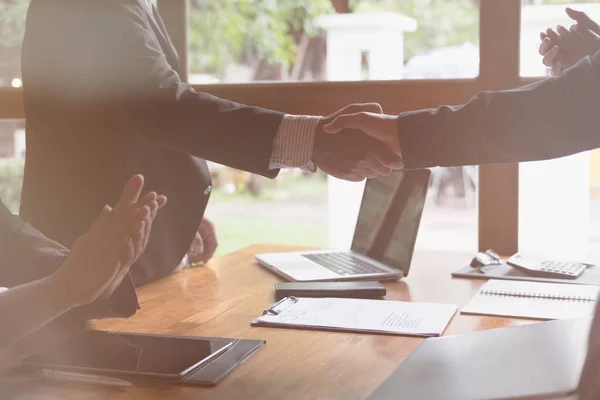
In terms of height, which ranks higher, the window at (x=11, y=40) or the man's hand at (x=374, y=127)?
the window at (x=11, y=40)

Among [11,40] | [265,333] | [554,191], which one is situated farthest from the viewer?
[11,40]

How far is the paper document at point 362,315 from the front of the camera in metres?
1.27

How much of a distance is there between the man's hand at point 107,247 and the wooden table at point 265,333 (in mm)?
153

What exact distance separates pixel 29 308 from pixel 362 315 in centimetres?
57

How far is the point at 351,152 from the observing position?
164 centimetres

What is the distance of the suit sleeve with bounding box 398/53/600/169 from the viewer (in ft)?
4.32

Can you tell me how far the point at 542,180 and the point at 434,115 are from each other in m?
0.89

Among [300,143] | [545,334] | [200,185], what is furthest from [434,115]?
[200,185]

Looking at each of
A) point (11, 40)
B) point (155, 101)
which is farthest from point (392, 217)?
point (11, 40)

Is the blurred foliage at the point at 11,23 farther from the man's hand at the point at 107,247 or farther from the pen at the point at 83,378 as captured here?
the pen at the point at 83,378

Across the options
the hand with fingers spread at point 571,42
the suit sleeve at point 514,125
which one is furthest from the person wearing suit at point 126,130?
the hand with fingers spread at point 571,42

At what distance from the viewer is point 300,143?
1657 mm

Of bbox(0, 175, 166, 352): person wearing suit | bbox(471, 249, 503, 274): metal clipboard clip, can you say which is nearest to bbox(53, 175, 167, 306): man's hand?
bbox(0, 175, 166, 352): person wearing suit

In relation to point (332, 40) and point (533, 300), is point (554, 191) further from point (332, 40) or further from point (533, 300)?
point (332, 40)
